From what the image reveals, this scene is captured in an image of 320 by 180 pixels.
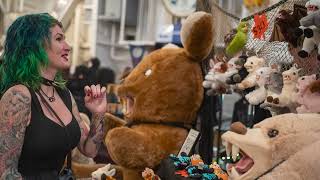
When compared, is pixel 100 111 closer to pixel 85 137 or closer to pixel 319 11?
pixel 85 137

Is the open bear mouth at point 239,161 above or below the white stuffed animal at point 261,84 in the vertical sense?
below

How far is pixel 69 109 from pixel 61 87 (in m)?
0.08

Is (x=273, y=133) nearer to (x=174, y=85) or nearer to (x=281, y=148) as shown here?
(x=281, y=148)

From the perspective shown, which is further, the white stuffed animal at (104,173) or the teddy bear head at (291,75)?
the white stuffed animal at (104,173)

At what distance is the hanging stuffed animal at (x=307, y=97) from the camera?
3.94ft

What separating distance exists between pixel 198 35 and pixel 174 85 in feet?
0.81

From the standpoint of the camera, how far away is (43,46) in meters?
1.44

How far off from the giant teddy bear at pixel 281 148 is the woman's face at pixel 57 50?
0.63 meters

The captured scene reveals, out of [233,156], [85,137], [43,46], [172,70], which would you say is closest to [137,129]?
[172,70]

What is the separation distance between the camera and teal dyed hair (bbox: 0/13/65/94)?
4.57 feet

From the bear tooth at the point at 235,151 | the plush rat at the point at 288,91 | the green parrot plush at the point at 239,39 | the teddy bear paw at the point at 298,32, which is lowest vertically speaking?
the bear tooth at the point at 235,151

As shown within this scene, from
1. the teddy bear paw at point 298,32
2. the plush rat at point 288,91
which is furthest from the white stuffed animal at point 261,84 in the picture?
the teddy bear paw at point 298,32

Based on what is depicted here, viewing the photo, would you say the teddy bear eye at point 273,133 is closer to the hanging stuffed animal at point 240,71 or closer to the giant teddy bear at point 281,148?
the giant teddy bear at point 281,148

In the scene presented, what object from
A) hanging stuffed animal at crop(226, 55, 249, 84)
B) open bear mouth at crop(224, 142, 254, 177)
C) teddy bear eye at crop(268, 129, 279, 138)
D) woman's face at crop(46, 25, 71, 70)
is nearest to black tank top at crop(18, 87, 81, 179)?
woman's face at crop(46, 25, 71, 70)
